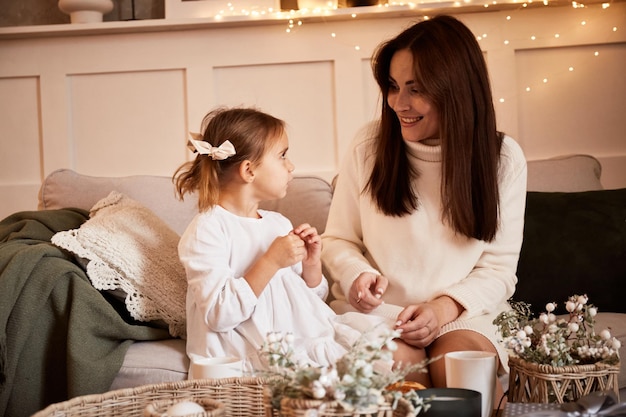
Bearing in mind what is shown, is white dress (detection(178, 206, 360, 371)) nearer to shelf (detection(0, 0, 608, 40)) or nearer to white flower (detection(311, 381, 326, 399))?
white flower (detection(311, 381, 326, 399))

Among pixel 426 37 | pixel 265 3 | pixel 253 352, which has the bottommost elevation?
pixel 253 352

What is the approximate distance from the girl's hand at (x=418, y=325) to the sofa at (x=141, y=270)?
0.52 metres

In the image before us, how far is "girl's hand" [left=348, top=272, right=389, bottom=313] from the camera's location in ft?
6.27

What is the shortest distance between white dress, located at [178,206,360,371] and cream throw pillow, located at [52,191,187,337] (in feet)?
0.44

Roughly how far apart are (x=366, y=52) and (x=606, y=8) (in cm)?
91

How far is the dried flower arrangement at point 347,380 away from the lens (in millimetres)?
970

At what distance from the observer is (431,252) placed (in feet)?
6.68

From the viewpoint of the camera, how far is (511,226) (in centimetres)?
208

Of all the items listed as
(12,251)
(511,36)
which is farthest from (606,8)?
(12,251)

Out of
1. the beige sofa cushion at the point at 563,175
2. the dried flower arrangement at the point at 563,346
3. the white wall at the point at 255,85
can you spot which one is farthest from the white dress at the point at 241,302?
the white wall at the point at 255,85

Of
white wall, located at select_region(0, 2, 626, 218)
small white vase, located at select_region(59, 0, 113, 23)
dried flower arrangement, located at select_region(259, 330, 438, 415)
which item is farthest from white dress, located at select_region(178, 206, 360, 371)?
small white vase, located at select_region(59, 0, 113, 23)

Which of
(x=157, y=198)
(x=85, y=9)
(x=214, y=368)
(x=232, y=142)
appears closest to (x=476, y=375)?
(x=214, y=368)

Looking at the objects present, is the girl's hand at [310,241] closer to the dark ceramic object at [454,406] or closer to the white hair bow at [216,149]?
the white hair bow at [216,149]

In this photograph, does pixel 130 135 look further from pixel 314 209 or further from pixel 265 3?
pixel 314 209
